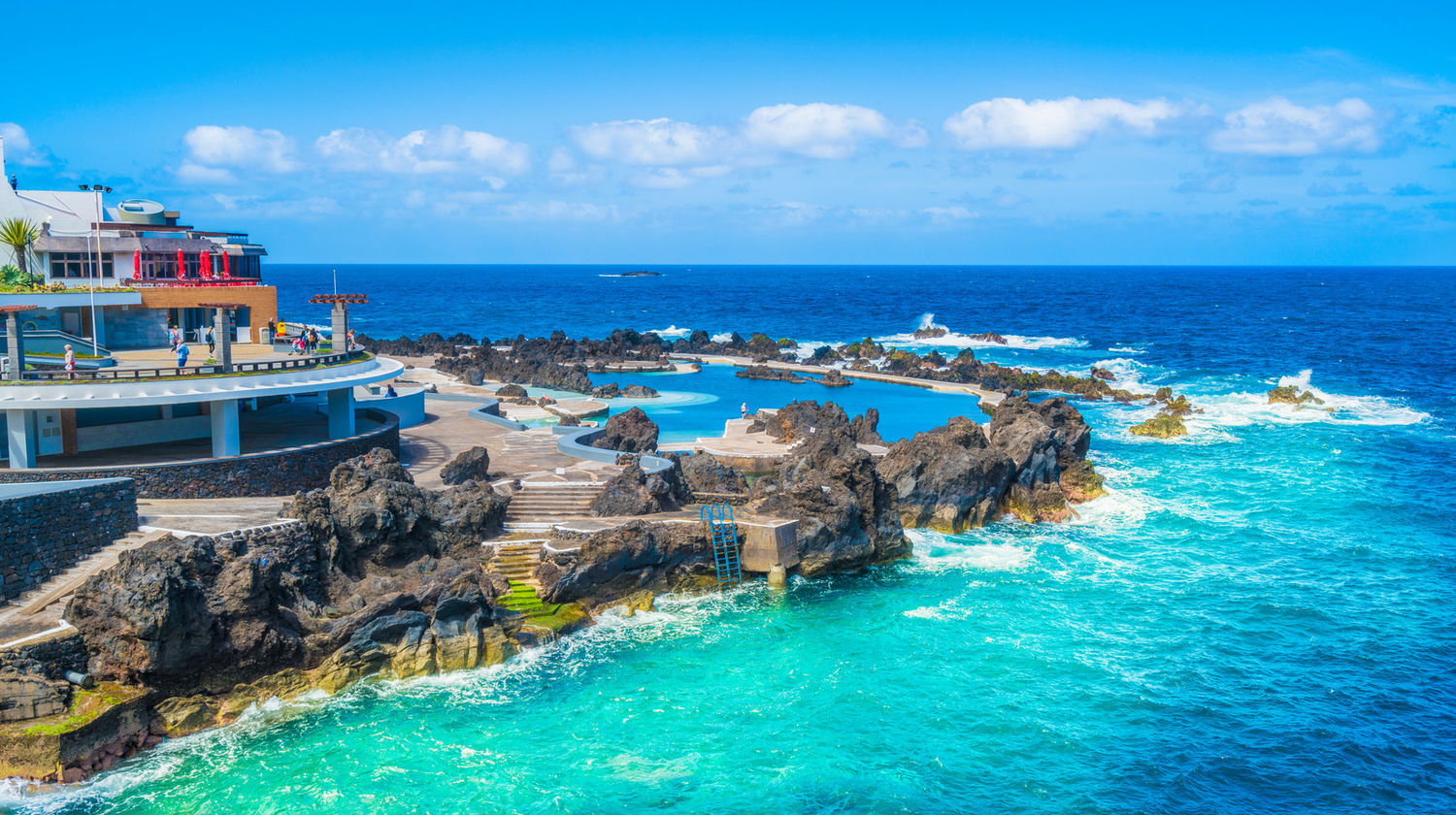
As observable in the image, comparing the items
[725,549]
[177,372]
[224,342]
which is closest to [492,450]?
[224,342]

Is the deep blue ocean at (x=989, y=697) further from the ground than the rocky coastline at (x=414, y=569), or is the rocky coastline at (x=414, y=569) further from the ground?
the rocky coastline at (x=414, y=569)

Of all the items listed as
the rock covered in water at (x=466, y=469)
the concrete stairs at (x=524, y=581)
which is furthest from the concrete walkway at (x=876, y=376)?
the concrete stairs at (x=524, y=581)

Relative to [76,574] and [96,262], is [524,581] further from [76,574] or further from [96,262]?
[96,262]

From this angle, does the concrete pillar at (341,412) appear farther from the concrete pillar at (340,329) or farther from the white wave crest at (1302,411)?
the white wave crest at (1302,411)

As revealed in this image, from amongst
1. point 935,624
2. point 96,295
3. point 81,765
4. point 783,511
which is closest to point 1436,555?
point 935,624

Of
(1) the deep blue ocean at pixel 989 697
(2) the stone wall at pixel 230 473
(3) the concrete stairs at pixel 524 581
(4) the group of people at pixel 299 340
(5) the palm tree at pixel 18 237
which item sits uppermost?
(5) the palm tree at pixel 18 237

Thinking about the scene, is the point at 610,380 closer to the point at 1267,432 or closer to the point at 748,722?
the point at 1267,432
